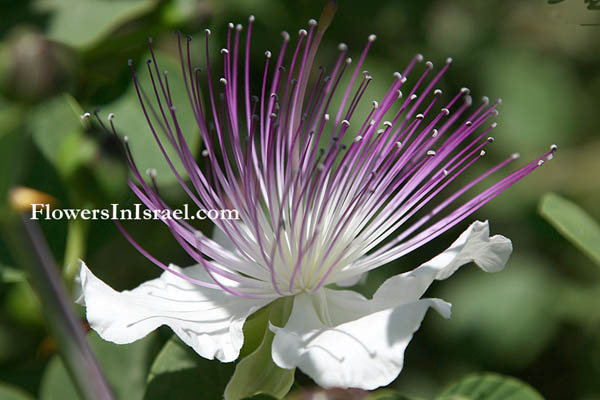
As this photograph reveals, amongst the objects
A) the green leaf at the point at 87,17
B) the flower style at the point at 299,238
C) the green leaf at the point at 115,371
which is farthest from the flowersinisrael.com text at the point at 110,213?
the green leaf at the point at 87,17

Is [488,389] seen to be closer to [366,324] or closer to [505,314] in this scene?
[366,324]

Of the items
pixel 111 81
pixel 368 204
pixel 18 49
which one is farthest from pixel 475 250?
pixel 111 81

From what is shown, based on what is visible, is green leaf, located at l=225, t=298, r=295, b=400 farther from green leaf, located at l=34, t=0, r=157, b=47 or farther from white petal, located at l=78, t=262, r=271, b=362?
green leaf, located at l=34, t=0, r=157, b=47

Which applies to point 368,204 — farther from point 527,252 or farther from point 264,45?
point 527,252

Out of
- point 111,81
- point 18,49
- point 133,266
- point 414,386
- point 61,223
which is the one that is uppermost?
point 18,49

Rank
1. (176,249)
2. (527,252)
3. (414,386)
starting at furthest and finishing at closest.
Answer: (527,252) < (414,386) < (176,249)

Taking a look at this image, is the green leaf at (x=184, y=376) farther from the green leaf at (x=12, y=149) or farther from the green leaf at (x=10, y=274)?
the green leaf at (x=12, y=149)

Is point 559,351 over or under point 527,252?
under
